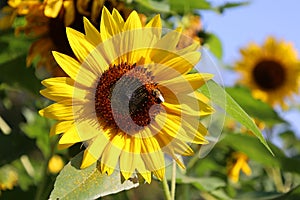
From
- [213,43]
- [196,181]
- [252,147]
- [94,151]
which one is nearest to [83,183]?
[94,151]

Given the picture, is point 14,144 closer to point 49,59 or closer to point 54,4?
point 49,59

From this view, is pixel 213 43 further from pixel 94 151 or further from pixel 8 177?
pixel 94 151

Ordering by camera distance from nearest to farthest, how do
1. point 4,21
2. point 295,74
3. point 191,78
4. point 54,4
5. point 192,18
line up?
point 191,78 → point 54,4 → point 4,21 → point 192,18 → point 295,74

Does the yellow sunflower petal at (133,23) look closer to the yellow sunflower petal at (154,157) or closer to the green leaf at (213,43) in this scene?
the yellow sunflower petal at (154,157)

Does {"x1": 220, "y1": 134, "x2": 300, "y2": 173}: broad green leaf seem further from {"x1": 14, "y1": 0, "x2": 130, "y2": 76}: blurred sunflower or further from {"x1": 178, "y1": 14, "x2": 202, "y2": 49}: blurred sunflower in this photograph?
{"x1": 14, "y1": 0, "x2": 130, "y2": 76}: blurred sunflower

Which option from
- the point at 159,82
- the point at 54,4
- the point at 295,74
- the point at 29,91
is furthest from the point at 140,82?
the point at 295,74

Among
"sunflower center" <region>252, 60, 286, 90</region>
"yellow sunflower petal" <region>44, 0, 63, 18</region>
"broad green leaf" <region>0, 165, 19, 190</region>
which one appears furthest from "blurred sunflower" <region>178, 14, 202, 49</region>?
"sunflower center" <region>252, 60, 286, 90</region>
